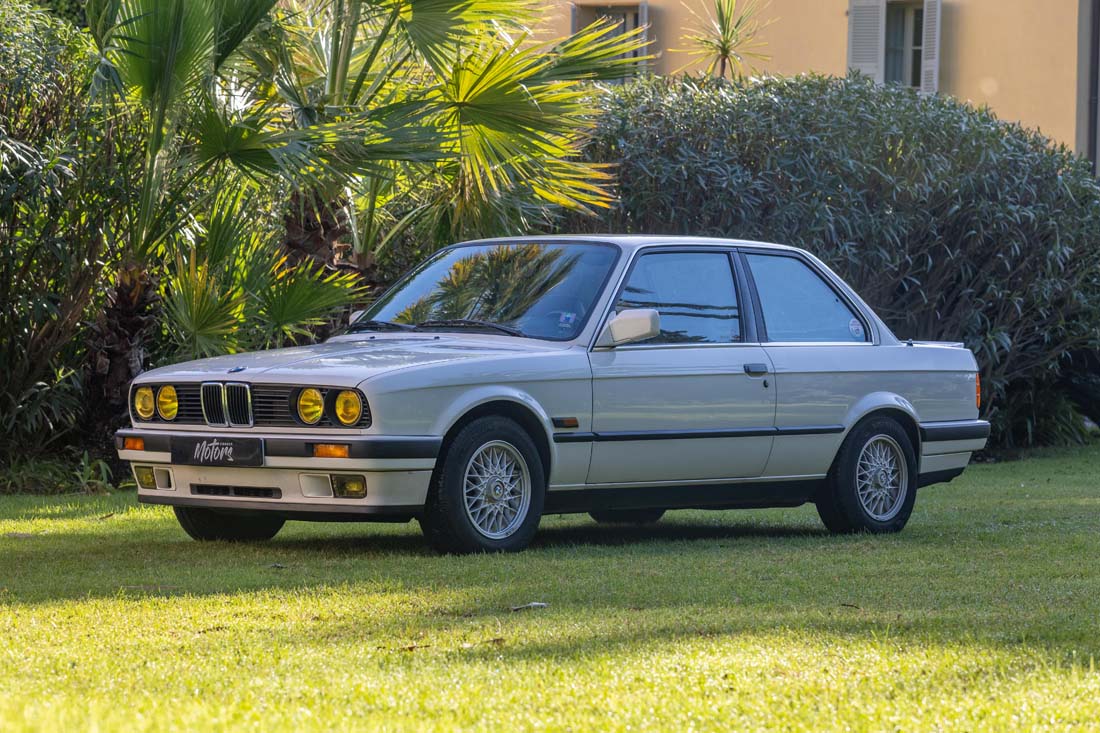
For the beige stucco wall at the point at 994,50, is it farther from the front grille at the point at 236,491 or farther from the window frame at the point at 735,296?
the front grille at the point at 236,491

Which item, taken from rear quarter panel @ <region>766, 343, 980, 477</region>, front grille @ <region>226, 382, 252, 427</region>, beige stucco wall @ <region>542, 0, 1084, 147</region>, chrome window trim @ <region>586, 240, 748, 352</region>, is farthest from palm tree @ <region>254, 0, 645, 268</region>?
beige stucco wall @ <region>542, 0, 1084, 147</region>

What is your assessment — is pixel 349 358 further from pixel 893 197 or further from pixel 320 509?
pixel 893 197

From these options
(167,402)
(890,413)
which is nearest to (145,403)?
(167,402)

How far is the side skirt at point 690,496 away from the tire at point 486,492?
224 millimetres

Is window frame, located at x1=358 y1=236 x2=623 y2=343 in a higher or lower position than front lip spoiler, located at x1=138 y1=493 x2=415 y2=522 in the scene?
higher

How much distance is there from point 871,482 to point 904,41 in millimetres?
18917

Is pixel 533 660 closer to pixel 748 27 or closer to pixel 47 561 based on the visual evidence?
pixel 47 561

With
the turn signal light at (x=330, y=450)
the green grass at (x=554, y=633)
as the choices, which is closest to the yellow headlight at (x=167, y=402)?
the green grass at (x=554, y=633)

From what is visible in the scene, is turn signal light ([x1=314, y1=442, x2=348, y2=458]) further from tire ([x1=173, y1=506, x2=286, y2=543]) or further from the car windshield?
the car windshield

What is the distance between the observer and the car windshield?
29.8ft

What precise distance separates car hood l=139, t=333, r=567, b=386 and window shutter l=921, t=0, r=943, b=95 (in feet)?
62.8

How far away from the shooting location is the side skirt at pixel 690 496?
8906mm

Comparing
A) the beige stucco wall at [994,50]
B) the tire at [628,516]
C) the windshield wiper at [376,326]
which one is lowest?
the tire at [628,516]

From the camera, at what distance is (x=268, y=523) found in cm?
933
